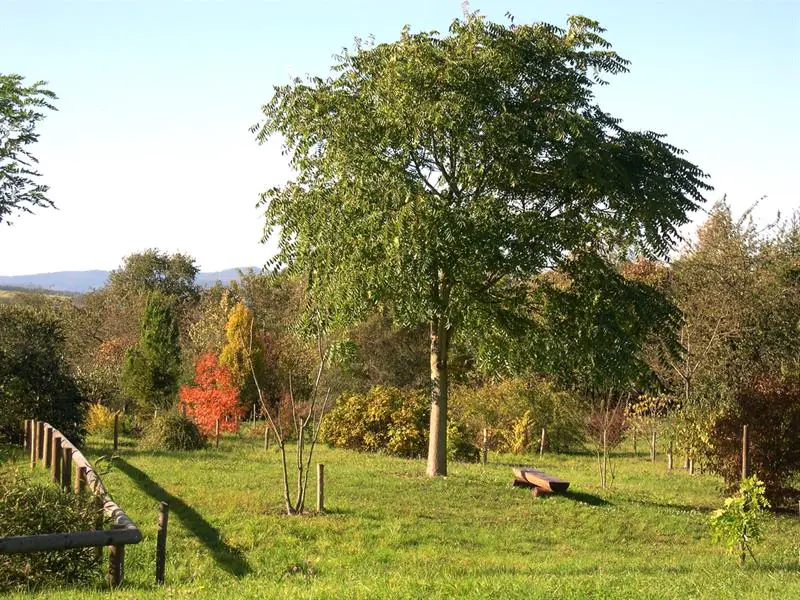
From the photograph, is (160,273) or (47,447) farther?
(160,273)

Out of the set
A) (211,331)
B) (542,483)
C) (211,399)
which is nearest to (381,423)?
(211,399)

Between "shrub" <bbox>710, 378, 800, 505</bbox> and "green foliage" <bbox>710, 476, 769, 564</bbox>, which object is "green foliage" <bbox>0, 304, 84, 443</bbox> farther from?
"green foliage" <bbox>710, 476, 769, 564</bbox>

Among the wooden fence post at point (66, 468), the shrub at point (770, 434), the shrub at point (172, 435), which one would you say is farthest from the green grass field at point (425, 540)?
the shrub at point (172, 435)

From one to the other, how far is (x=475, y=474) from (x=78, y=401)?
473 inches

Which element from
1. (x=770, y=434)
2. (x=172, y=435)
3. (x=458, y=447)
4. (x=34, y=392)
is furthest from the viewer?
(x=458, y=447)

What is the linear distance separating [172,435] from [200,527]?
11.9 metres

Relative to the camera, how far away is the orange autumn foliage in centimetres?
3086

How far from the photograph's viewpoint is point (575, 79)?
18828mm

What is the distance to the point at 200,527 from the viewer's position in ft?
44.3

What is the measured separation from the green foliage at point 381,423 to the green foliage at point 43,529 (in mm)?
19432

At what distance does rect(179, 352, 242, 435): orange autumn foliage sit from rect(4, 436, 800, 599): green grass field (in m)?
8.31

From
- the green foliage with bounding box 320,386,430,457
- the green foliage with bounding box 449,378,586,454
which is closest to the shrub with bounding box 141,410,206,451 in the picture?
the green foliage with bounding box 320,386,430,457

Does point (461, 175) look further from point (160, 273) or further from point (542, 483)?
point (160, 273)

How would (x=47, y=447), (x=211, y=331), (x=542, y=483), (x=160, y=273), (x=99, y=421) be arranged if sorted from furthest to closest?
1. (x=160, y=273)
2. (x=211, y=331)
3. (x=99, y=421)
4. (x=542, y=483)
5. (x=47, y=447)
